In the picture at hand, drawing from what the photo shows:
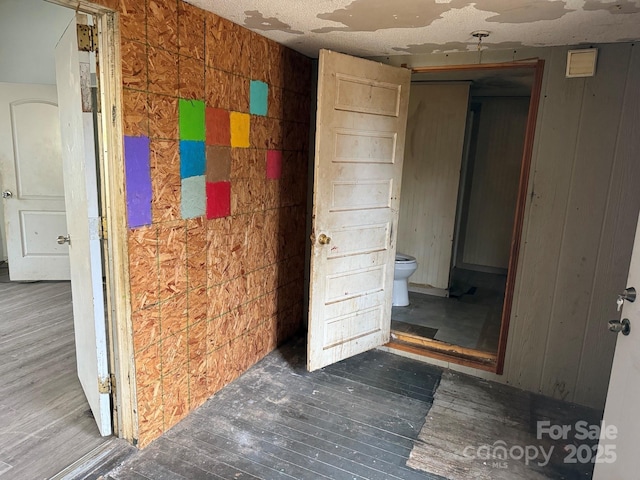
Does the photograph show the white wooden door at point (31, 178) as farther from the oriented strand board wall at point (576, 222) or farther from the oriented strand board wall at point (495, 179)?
the oriented strand board wall at point (495, 179)

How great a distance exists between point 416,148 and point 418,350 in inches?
90.5

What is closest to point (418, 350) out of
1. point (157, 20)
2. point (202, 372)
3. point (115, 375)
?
point (202, 372)

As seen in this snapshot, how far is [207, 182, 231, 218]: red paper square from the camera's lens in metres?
2.37

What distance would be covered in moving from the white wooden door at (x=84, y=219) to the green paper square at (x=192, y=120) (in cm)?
42

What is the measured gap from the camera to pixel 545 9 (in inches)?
74.2

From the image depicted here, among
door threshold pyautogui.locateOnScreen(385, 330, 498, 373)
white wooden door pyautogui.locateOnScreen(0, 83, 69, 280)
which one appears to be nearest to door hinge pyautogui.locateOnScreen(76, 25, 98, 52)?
door threshold pyautogui.locateOnScreen(385, 330, 498, 373)

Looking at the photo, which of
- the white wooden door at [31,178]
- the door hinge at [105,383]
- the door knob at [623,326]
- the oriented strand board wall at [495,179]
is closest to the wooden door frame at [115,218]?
the door hinge at [105,383]

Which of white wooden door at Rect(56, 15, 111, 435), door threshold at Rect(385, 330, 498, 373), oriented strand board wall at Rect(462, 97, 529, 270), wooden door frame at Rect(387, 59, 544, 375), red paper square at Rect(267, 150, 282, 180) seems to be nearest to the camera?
white wooden door at Rect(56, 15, 111, 435)

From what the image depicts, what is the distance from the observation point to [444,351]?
3189mm

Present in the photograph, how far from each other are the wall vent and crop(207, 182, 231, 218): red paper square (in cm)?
214

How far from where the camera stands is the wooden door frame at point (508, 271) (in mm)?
2600

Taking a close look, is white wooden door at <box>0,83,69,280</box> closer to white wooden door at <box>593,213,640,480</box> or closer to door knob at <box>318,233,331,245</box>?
door knob at <box>318,233,331,245</box>

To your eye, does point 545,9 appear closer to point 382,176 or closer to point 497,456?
point 382,176

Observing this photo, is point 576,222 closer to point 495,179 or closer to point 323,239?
point 323,239
